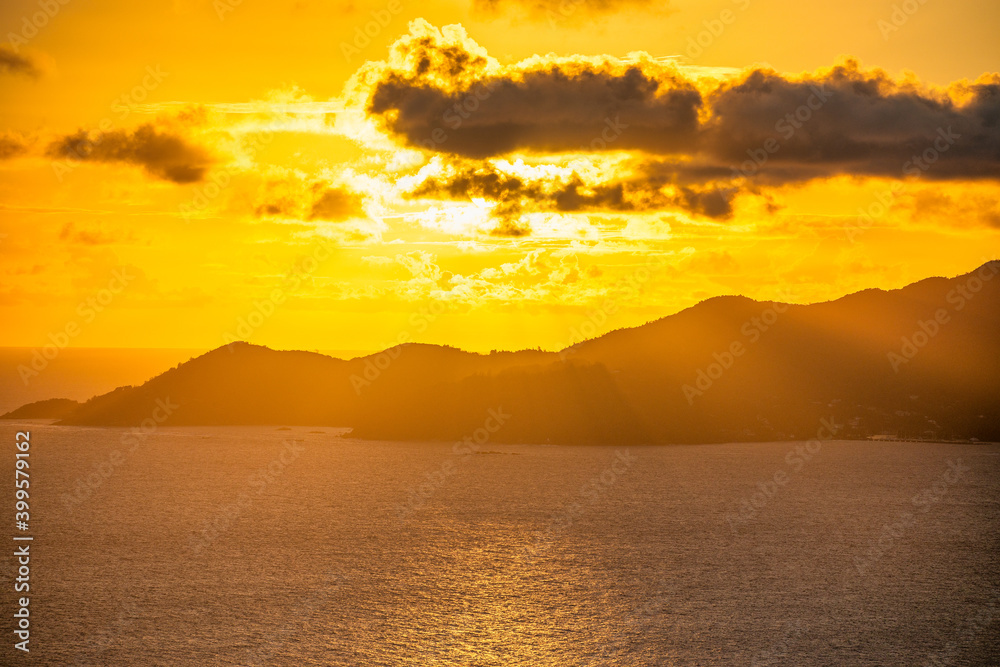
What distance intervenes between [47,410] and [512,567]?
172 m

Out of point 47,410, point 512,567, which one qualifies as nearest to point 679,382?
point 512,567

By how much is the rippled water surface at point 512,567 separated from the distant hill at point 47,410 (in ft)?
312

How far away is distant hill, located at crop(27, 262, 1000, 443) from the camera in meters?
142

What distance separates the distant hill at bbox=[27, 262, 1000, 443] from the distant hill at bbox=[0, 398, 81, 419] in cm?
674

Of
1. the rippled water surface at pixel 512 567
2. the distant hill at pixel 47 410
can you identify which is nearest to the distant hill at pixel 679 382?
the distant hill at pixel 47 410

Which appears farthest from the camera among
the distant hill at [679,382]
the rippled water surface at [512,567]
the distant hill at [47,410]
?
the distant hill at [47,410]

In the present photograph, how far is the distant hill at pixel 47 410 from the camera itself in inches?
7362

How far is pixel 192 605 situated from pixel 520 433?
98.9 m

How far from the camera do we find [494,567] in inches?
1946

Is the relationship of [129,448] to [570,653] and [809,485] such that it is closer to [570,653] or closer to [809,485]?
[809,485]

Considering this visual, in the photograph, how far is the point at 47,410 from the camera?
189500 mm

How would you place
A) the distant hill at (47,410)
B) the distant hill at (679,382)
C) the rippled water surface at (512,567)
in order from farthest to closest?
the distant hill at (47,410) < the distant hill at (679,382) < the rippled water surface at (512,567)

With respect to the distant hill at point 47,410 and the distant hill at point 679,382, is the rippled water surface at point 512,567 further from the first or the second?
the distant hill at point 47,410

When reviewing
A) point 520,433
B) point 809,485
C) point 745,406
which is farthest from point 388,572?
point 745,406
